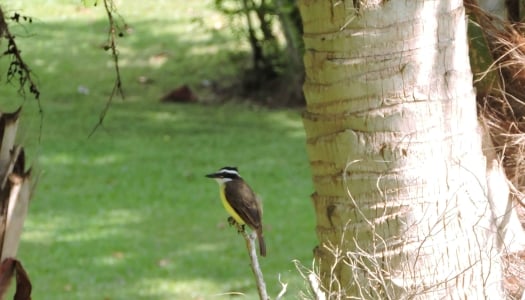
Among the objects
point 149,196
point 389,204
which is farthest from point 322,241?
point 149,196

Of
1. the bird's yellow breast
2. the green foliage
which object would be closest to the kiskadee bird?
the bird's yellow breast

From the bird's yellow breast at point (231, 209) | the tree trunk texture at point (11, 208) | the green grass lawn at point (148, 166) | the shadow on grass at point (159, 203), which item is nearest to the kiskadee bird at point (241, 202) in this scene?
the bird's yellow breast at point (231, 209)

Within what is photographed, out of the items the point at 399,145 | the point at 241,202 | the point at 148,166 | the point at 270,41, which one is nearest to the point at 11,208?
the point at 241,202

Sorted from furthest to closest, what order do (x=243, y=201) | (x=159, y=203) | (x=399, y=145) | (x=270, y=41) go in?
(x=270, y=41)
(x=159, y=203)
(x=243, y=201)
(x=399, y=145)

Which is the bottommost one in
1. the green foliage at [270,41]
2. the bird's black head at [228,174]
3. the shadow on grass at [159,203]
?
the shadow on grass at [159,203]

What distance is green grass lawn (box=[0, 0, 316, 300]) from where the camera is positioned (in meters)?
9.02

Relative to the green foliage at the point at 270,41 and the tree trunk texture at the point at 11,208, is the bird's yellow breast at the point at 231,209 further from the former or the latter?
the green foliage at the point at 270,41

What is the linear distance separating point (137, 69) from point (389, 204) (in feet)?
39.9

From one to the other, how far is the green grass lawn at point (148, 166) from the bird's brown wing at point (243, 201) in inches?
40.7

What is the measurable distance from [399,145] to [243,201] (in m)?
1.35

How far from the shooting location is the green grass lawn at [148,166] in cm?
902

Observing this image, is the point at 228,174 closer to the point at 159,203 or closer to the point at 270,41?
the point at 159,203

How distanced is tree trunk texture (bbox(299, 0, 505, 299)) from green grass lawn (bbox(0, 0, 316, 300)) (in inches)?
48.1

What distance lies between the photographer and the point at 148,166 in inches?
475
